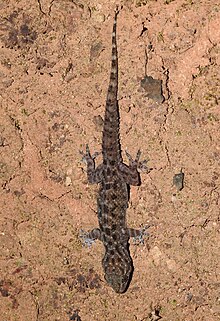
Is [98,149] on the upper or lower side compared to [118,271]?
upper

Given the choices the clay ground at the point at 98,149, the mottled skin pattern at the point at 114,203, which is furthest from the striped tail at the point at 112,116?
the clay ground at the point at 98,149

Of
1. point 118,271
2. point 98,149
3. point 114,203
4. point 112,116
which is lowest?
point 118,271

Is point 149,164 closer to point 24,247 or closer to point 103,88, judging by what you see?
point 103,88

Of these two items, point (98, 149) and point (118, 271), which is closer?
point (118, 271)

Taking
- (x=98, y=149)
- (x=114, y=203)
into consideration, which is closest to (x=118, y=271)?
(x=114, y=203)

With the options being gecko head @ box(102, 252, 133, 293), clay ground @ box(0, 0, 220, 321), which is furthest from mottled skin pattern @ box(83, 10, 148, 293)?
clay ground @ box(0, 0, 220, 321)

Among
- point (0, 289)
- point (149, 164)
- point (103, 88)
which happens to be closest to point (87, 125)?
point (103, 88)

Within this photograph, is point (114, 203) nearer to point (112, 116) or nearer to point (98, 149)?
point (98, 149)
